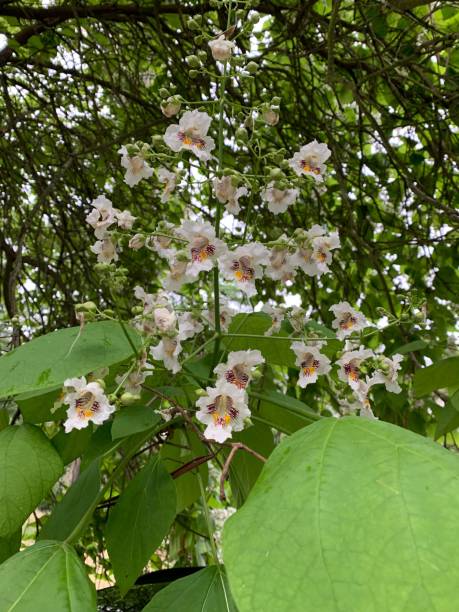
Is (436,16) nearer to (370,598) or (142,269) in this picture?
(142,269)

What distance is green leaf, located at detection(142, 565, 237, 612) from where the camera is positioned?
26.0 inches

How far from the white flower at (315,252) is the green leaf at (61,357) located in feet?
0.94

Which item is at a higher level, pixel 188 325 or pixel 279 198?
pixel 279 198

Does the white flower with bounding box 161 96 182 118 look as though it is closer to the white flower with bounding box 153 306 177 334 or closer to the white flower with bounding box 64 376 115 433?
the white flower with bounding box 153 306 177 334

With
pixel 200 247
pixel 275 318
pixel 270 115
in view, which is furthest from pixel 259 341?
pixel 270 115

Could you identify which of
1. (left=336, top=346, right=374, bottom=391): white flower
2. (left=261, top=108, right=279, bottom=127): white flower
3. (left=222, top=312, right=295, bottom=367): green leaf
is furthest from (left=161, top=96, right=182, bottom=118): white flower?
(left=336, top=346, right=374, bottom=391): white flower

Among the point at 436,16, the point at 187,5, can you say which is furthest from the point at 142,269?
the point at 436,16

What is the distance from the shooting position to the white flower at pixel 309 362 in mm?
932

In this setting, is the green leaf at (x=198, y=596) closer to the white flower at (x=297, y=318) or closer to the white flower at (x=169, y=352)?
the white flower at (x=169, y=352)

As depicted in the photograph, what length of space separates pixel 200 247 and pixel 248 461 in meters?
0.38

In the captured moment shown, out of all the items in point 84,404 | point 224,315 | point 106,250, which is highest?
point 106,250

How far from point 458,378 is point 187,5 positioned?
1.75 m

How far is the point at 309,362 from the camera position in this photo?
0.95 meters

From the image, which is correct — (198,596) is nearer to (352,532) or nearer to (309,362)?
(352,532)
